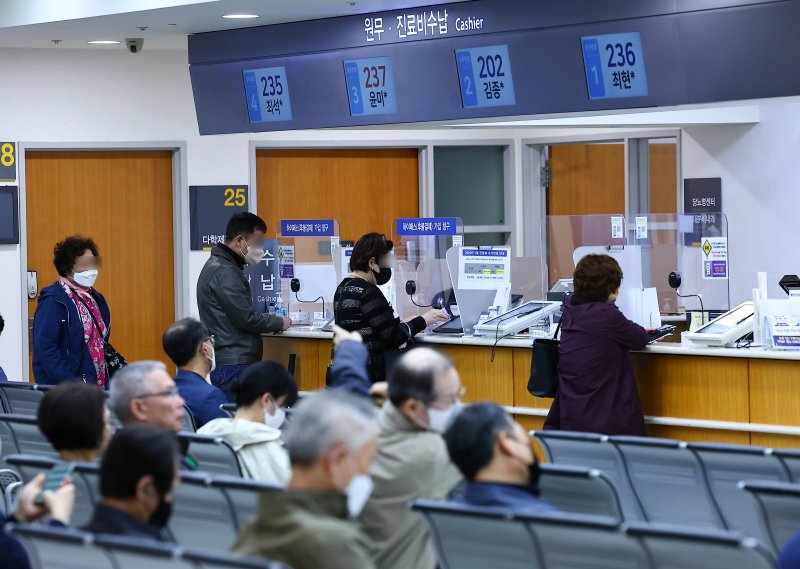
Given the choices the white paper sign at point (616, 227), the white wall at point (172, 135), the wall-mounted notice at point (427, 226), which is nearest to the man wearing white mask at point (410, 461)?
the wall-mounted notice at point (427, 226)

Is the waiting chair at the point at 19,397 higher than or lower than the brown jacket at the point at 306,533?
lower

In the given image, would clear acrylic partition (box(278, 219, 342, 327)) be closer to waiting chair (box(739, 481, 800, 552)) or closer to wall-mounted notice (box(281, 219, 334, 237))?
wall-mounted notice (box(281, 219, 334, 237))

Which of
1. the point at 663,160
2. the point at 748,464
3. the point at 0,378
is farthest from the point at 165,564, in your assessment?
the point at 663,160

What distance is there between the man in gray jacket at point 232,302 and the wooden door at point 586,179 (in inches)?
144

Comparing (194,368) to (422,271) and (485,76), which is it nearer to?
(485,76)

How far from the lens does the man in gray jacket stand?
6953 millimetres

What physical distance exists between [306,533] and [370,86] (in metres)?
4.78

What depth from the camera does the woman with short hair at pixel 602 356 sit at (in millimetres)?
5633

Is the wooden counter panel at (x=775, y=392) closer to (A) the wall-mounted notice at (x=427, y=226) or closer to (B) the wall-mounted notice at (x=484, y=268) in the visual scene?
(B) the wall-mounted notice at (x=484, y=268)

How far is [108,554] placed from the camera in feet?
7.54

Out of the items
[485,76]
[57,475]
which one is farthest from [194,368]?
[485,76]

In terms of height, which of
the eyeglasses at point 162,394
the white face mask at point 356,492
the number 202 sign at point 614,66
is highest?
the number 202 sign at point 614,66

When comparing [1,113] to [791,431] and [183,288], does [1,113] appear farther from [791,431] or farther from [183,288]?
[791,431]

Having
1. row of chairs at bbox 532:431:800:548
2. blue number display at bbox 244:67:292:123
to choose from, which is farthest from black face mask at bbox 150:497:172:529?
blue number display at bbox 244:67:292:123
